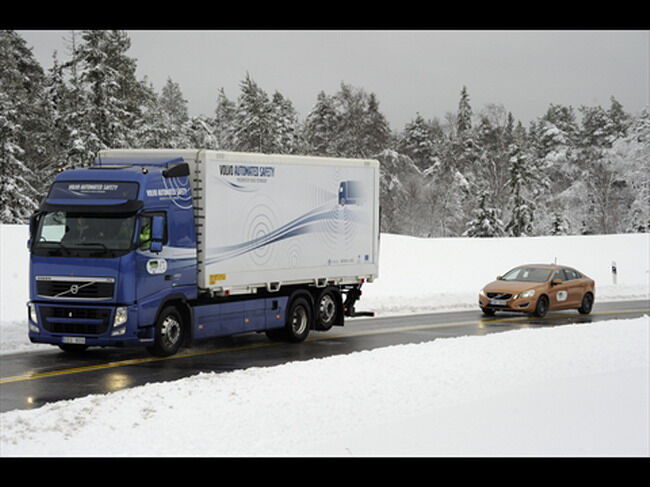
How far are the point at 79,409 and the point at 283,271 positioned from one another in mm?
8351

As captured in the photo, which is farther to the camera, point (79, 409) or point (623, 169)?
point (623, 169)

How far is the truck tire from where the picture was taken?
787 inches

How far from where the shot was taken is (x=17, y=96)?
5934cm

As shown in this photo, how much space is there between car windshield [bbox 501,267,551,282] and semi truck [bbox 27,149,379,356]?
811 centimetres

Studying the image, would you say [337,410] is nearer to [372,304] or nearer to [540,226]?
→ [372,304]

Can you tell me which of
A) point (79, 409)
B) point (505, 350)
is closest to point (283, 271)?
point (505, 350)

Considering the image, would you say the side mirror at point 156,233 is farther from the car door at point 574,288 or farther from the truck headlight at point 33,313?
the car door at point 574,288

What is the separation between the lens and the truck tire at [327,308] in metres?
20.0

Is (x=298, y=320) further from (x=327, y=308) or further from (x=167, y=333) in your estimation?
(x=167, y=333)

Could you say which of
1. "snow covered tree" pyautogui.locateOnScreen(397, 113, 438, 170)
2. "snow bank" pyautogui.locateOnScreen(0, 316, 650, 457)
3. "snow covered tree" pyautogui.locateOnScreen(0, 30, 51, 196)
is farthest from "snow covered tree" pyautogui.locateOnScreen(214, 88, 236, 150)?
"snow bank" pyautogui.locateOnScreen(0, 316, 650, 457)

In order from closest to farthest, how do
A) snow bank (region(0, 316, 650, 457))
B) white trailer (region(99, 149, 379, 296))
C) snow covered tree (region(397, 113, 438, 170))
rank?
snow bank (region(0, 316, 650, 457))
white trailer (region(99, 149, 379, 296))
snow covered tree (region(397, 113, 438, 170))

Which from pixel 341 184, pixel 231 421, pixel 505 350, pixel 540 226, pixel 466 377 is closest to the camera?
pixel 231 421

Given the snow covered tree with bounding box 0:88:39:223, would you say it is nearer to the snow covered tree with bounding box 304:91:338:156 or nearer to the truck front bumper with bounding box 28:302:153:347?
the snow covered tree with bounding box 304:91:338:156
